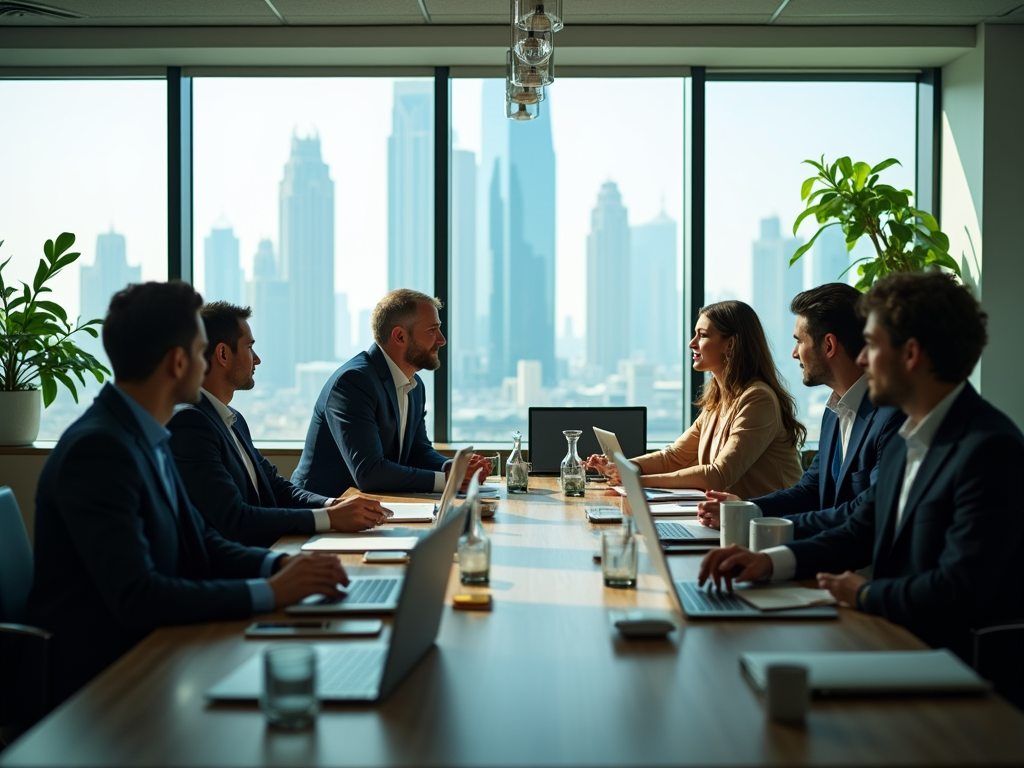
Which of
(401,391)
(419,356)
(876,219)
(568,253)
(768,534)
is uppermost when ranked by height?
(876,219)

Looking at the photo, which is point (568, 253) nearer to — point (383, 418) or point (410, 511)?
point (383, 418)

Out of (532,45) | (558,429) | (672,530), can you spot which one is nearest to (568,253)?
(558,429)

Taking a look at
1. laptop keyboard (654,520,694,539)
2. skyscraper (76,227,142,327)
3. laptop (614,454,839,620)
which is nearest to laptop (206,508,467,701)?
laptop (614,454,839,620)

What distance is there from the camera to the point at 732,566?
6.68 ft

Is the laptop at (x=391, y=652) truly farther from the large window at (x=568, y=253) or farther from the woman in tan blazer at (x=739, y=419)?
the large window at (x=568, y=253)

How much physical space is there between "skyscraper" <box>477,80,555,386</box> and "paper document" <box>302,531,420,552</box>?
305 centimetres

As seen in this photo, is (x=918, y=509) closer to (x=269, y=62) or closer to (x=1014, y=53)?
(x=1014, y=53)

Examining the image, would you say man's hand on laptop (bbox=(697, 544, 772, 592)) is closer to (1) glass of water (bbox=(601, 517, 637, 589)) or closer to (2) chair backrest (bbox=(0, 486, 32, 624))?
(1) glass of water (bbox=(601, 517, 637, 589))

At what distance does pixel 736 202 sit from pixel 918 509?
384 centimetres

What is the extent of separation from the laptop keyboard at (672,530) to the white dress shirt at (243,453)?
0.94m

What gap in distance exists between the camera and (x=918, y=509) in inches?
77.1

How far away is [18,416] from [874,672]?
Answer: 492 centimetres

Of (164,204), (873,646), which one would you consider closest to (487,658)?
(873,646)

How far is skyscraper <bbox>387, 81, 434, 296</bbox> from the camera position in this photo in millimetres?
5516
